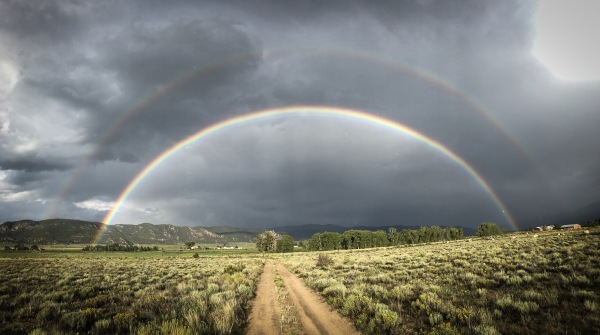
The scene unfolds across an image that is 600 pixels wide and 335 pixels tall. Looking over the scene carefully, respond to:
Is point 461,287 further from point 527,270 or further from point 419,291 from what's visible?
point 527,270

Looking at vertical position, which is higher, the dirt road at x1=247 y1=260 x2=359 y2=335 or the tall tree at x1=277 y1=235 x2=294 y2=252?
the dirt road at x1=247 y1=260 x2=359 y2=335

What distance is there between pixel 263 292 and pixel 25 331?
11786mm

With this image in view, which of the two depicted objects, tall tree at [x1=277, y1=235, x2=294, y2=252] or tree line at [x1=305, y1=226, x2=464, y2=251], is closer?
tall tree at [x1=277, y1=235, x2=294, y2=252]

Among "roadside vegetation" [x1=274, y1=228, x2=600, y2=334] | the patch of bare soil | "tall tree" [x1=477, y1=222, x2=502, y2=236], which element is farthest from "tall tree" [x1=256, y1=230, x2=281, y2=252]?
"roadside vegetation" [x1=274, y1=228, x2=600, y2=334]

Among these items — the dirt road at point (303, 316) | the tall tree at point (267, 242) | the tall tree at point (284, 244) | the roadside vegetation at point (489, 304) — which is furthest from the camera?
the tall tree at point (284, 244)

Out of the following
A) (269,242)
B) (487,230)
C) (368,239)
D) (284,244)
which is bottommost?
(284,244)

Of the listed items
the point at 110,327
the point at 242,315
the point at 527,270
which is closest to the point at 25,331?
the point at 110,327

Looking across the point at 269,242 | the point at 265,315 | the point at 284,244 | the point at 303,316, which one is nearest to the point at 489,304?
the point at 303,316

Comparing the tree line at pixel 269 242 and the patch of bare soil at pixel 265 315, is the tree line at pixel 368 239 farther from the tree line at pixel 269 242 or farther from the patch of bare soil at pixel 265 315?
the patch of bare soil at pixel 265 315

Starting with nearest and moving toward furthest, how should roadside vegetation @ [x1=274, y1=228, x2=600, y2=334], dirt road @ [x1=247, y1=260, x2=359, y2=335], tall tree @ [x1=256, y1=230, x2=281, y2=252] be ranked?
roadside vegetation @ [x1=274, y1=228, x2=600, y2=334]
dirt road @ [x1=247, y1=260, x2=359, y2=335]
tall tree @ [x1=256, y1=230, x2=281, y2=252]

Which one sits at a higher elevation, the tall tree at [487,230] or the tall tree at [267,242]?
the tall tree at [487,230]

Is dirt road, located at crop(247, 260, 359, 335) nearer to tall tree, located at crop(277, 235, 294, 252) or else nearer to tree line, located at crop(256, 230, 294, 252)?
tree line, located at crop(256, 230, 294, 252)

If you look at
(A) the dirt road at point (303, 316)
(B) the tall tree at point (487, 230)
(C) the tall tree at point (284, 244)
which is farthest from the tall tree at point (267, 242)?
(A) the dirt road at point (303, 316)

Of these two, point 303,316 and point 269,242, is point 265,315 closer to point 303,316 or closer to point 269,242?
point 303,316
